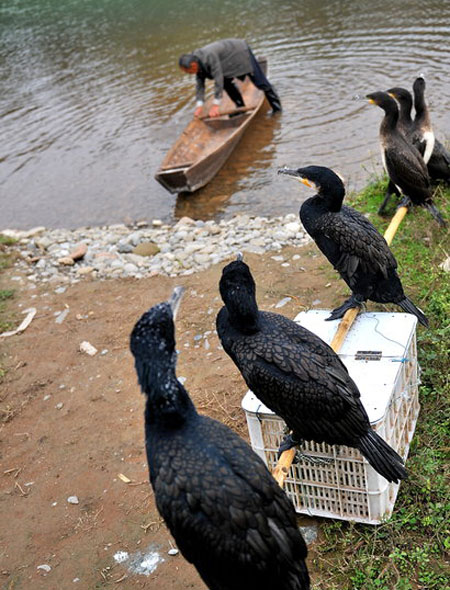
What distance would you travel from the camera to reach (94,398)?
17.7ft

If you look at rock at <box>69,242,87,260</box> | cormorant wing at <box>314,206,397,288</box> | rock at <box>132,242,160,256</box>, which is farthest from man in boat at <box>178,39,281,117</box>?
cormorant wing at <box>314,206,397,288</box>

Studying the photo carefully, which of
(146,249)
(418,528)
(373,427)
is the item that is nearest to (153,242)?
(146,249)

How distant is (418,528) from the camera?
3.56 m

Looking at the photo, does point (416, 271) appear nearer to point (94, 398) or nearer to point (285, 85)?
point (94, 398)

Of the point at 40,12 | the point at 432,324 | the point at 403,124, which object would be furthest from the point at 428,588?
the point at 40,12

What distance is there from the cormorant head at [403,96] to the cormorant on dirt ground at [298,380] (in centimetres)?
472

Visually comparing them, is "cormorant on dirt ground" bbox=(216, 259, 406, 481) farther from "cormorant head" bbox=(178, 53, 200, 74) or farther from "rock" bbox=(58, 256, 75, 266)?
"cormorant head" bbox=(178, 53, 200, 74)

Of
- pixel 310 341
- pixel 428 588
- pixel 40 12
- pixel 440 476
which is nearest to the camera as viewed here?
pixel 428 588

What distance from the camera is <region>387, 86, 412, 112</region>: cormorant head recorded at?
716cm

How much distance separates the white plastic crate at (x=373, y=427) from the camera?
3498mm

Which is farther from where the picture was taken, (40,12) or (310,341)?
(40,12)

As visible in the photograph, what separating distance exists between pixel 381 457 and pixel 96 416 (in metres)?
2.75

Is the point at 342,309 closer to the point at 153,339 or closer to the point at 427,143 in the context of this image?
the point at 153,339

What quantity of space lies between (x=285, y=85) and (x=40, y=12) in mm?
14877
